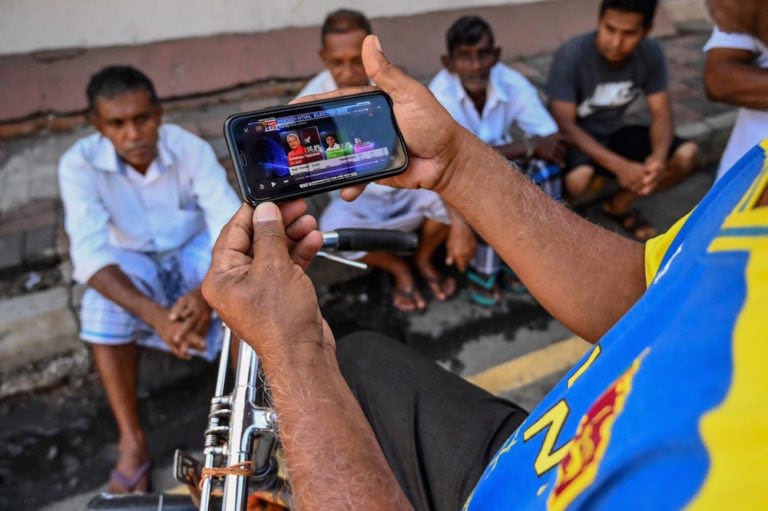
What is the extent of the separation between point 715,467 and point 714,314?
0.19m

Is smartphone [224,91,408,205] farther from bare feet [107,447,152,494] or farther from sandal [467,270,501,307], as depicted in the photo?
sandal [467,270,501,307]

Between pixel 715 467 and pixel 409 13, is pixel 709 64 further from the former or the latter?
pixel 409 13

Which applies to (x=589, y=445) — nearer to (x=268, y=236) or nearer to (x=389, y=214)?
(x=268, y=236)

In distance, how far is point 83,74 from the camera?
3.51 m

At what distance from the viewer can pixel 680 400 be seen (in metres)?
0.67

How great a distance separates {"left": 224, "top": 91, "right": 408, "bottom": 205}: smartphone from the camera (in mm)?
1193

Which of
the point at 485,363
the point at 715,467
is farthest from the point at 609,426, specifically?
the point at 485,363

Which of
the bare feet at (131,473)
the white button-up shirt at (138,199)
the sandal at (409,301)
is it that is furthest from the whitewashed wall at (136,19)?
the bare feet at (131,473)

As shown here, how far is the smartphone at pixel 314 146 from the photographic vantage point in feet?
3.92

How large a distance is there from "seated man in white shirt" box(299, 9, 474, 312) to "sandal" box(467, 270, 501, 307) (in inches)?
4.7


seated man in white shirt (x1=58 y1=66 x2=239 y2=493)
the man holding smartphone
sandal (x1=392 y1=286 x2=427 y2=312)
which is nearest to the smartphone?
the man holding smartphone

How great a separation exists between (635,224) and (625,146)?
484 mm

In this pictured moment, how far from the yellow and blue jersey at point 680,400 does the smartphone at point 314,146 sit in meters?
0.68

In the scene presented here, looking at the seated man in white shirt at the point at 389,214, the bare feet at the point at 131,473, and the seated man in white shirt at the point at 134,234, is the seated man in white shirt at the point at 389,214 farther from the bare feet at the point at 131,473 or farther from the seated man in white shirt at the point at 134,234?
the bare feet at the point at 131,473
